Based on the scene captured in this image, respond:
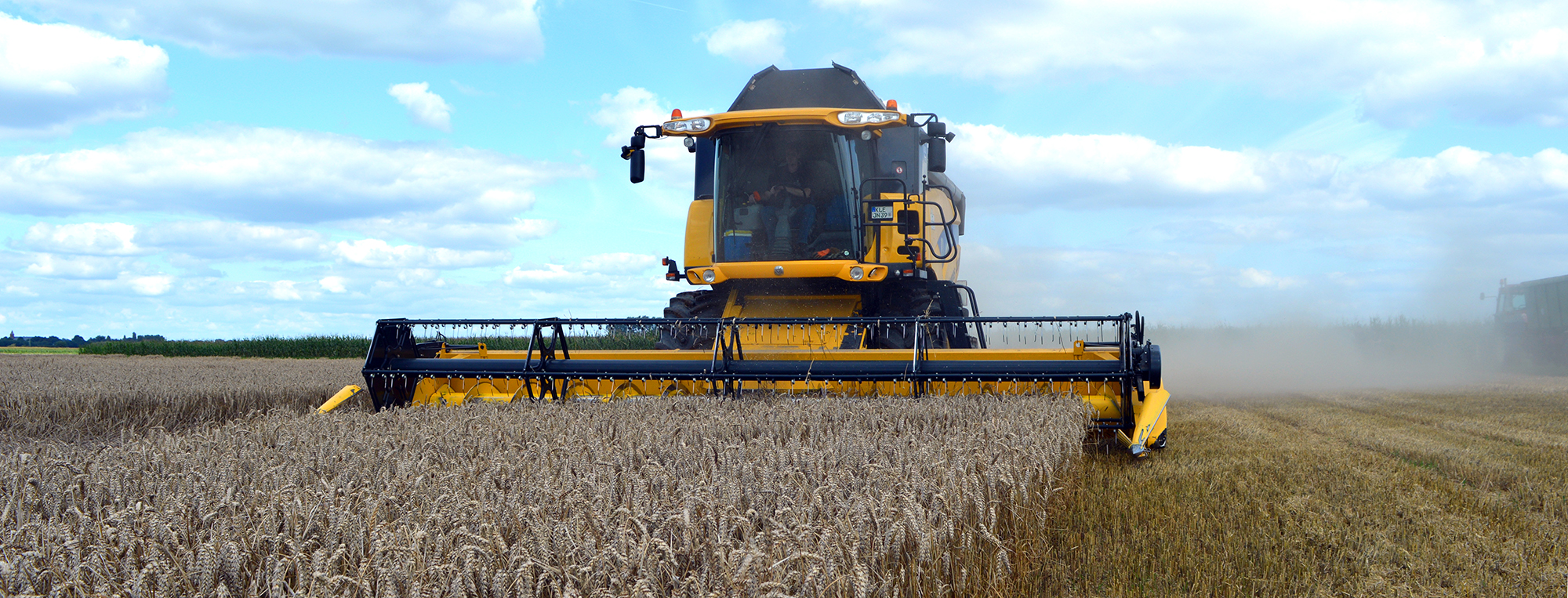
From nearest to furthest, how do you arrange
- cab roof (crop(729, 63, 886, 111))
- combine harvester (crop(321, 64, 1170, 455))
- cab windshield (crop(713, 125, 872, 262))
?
combine harvester (crop(321, 64, 1170, 455))
cab windshield (crop(713, 125, 872, 262))
cab roof (crop(729, 63, 886, 111))

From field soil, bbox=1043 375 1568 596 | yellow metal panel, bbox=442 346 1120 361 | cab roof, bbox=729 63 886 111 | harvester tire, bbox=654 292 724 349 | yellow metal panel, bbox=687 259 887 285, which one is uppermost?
cab roof, bbox=729 63 886 111

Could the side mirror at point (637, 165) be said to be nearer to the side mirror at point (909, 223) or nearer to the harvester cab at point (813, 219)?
the harvester cab at point (813, 219)

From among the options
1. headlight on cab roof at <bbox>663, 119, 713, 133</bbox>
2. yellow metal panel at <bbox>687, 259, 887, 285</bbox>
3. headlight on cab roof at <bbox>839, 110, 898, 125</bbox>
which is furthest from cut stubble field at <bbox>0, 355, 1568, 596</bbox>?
headlight on cab roof at <bbox>663, 119, 713, 133</bbox>

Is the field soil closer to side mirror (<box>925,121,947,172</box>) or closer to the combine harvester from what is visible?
the combine harvester

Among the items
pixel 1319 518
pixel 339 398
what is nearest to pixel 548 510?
pixel 1319 518

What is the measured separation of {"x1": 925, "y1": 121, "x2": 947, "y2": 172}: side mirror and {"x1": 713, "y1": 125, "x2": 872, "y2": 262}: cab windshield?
0.67 metres

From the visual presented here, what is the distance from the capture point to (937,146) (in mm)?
8148

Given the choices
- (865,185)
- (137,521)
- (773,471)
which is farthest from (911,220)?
(137,521)

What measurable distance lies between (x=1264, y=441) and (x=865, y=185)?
3.89m

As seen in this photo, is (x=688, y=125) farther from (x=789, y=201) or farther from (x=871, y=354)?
(x=871, y=354)

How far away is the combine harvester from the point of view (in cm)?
657

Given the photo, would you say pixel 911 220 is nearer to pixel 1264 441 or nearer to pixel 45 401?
pixel 1264 441

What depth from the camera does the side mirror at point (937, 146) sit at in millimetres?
8047

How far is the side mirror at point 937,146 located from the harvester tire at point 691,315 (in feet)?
7.65
